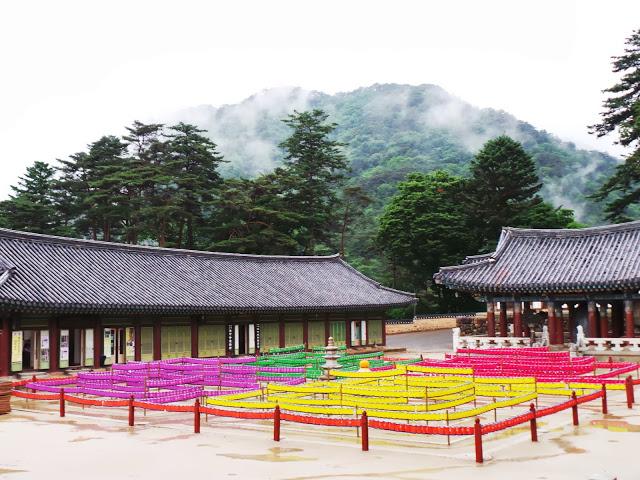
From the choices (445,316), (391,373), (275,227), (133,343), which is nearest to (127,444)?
(391,373)

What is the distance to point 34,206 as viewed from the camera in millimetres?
64500

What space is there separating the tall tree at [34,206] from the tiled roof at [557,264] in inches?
1789

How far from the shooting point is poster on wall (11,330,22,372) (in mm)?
28328

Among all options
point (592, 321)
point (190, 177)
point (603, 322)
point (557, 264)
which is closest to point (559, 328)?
point (592, 321)

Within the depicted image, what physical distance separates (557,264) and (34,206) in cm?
5130

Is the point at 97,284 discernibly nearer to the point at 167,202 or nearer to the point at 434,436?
the point at 434,436

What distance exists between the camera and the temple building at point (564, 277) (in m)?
33.5

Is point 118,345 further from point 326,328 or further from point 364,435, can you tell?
point 364,435

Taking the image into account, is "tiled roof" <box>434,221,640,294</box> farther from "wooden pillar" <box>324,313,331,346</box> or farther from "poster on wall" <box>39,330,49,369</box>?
"poster on wall" <box>39,330,49,369</box>

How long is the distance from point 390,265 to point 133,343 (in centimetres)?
4466

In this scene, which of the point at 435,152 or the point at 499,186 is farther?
the point at 435,152

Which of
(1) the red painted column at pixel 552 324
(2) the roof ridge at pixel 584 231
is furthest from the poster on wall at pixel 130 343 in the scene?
(2) the roof ridge at pixel 584 231

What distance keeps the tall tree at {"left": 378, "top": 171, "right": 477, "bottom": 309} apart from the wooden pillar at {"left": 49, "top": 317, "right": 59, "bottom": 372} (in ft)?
137

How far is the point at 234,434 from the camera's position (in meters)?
15.3
